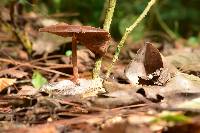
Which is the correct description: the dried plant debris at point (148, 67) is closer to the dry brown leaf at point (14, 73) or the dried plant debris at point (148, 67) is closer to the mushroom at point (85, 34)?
the mushroom at point (85, 34)

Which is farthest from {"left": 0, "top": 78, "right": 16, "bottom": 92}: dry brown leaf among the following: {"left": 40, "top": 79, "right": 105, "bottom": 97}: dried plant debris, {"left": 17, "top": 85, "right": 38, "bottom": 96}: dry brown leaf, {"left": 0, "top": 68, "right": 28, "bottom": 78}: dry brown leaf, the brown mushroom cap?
the brown mushroom cap

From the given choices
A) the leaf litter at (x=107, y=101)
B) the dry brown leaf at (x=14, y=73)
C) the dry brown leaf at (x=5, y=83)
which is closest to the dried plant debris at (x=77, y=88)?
the leaf litter at (x=107, y=101)

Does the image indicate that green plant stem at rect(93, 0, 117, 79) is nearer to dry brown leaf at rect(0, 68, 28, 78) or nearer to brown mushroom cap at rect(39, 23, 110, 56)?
brown mushroom cap at rect(39, 23, 110, 56)

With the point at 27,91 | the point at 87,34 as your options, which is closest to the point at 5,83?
the point at 27,91

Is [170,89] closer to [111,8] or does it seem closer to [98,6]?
[111,8]

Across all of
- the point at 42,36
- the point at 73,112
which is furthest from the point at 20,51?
the point at 73,112

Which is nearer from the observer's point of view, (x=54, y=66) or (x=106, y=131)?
(x=106, y=131)

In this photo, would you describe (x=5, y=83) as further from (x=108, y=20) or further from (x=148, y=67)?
(x=148, y=67)
